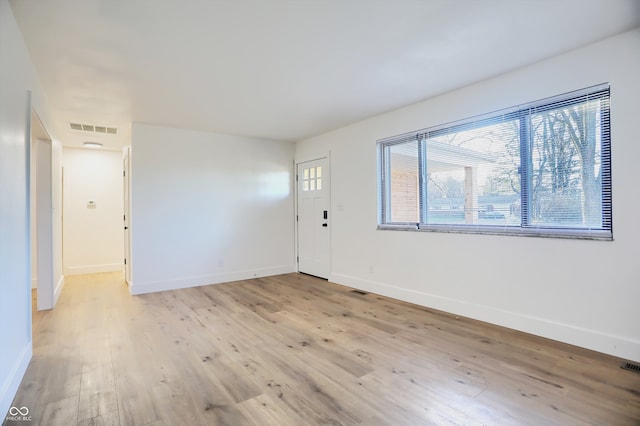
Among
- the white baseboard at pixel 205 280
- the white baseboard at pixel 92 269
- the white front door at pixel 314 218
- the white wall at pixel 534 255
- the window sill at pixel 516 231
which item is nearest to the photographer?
the white wall at pixel 534 255

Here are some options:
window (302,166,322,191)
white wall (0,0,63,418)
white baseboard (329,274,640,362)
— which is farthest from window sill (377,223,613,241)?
white wall (0,0,63,418)

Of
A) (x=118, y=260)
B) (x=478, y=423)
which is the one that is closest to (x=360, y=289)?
(x=478, y=423)

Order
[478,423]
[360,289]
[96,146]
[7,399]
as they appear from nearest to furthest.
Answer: [478,423], [7,399], [360,289], [96,146]

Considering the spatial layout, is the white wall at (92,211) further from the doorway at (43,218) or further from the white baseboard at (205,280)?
the doorway at (43,218)

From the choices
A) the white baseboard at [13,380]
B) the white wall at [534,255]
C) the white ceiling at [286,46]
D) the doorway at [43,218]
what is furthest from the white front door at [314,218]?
the white baseboard at [13,380]

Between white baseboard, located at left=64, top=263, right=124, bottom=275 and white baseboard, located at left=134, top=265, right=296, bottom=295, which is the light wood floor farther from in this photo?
white baseboard, located at left=64, top=263, right=124, bottom=275

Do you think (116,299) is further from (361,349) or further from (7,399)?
(361,349)

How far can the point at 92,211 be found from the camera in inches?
246

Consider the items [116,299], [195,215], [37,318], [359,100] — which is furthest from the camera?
[195,215]

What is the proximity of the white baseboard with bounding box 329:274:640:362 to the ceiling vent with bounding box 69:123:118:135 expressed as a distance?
4855mm

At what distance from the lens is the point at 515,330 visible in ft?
10.0

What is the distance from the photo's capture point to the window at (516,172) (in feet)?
8.70

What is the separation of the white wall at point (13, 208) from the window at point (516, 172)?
12.4ft

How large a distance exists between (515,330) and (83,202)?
24.3 feet
